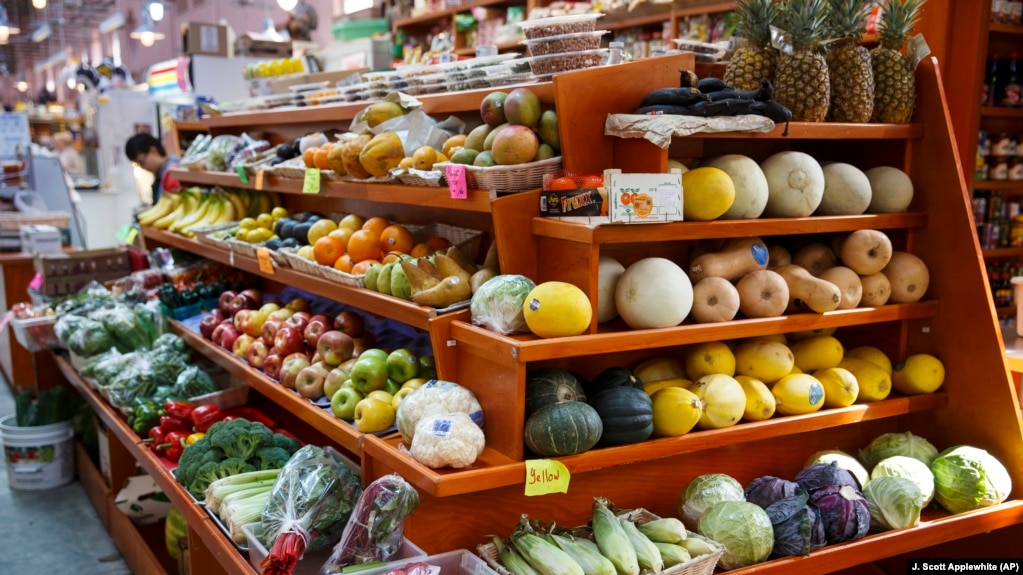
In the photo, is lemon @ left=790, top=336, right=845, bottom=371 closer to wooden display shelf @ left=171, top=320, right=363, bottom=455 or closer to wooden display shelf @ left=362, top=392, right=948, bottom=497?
wooden display shelf @ left=362, top=392, right=948, bottom=497

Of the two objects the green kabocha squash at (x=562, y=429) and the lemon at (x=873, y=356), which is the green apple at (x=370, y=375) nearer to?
the green kabocha squash at (x=562, y=429)

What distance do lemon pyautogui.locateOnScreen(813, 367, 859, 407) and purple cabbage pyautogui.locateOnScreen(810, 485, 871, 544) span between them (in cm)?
32

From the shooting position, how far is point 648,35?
5.86 meters

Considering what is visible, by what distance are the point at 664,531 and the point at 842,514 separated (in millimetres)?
564

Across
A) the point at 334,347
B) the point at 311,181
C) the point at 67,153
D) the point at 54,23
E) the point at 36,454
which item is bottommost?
the point at 36,454

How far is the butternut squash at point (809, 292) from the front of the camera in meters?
2.49

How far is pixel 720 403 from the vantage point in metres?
2.36

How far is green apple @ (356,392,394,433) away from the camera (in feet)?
8.14

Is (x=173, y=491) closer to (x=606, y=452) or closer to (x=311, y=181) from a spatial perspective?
(x=311, y=181)

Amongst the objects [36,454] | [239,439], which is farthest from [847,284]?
[36,454]

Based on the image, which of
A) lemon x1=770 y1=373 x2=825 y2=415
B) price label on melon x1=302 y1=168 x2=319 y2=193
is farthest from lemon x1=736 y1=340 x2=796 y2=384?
price label on melon x1=302 y1=168 x2=319 y2=193

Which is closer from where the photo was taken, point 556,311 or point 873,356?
point 556,311

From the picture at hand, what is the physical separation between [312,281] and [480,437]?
1.30 metres

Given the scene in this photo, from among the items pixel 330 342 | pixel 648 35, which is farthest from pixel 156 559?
pixel 648 35
